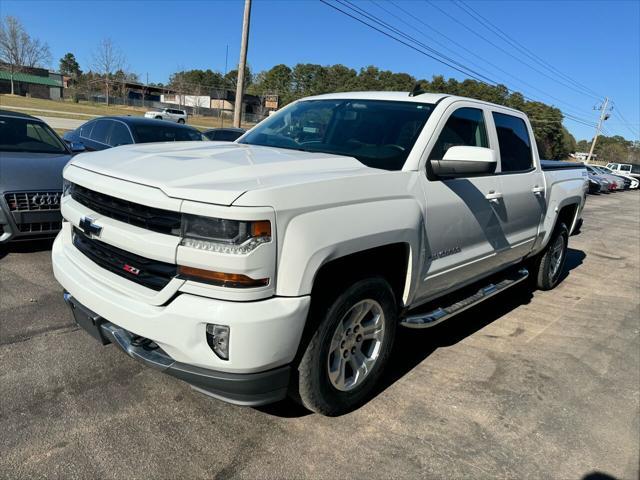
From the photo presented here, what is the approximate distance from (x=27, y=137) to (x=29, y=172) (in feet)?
4.02

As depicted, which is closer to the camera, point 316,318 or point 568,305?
point 316,318

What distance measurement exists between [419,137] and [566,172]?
3.29 meters

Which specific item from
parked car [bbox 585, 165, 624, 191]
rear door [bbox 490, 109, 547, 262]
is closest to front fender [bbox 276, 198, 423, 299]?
rear door [bbox 490, 109, 547, 262]

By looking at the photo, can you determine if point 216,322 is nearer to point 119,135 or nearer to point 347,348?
point 347,348

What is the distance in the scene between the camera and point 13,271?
5.02 meters

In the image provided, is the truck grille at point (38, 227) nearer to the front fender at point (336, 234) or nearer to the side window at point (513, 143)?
the front fender at point (336, 234)

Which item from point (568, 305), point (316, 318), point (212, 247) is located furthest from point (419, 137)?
point (568, 305)

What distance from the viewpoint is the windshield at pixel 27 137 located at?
6.11 m

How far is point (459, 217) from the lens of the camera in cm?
353

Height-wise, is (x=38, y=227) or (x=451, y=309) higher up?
(x=451, y=309)

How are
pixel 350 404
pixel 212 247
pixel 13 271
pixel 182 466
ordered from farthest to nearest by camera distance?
pixel 13 271 → pixel 350 404 → pixel 182 466 → pixel 212 247

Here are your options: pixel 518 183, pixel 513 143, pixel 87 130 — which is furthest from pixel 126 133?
pixel 518 183

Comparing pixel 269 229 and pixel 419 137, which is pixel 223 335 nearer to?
pixel 269 229

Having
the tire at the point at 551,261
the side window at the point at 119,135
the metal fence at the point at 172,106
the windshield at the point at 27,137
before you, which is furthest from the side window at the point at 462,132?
the metal fence at the point at 172,106
